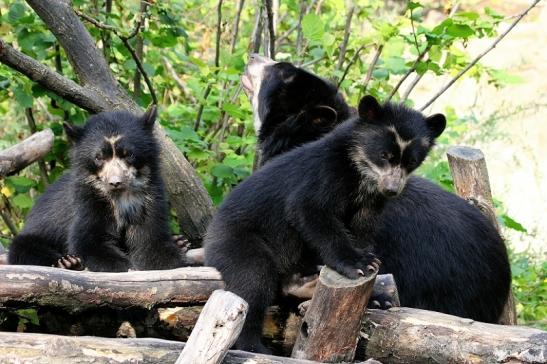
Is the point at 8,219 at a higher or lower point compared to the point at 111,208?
lower

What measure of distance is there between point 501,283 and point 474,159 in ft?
3.55

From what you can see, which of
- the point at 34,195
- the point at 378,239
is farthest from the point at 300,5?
the point at 378,239

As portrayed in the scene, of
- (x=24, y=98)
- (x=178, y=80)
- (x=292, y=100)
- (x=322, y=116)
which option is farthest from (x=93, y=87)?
(x=178, y=80)

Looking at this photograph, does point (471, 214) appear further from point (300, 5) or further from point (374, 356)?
point (300, 5)

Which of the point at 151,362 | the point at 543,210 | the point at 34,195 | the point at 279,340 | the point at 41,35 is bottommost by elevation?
the point at 543,210

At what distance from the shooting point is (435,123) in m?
5.01

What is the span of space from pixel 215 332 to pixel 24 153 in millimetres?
2894

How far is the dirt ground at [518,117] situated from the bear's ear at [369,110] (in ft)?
19.5

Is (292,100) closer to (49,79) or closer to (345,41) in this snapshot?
(345,41)

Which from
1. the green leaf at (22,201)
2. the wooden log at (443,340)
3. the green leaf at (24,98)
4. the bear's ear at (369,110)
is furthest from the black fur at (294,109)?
the wooden log at (443,340)

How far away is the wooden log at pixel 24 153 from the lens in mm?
6047

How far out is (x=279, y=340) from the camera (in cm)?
505

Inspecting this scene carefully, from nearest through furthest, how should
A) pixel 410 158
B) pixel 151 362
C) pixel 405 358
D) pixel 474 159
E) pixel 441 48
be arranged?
pixel 151 362 → pixel 405 358 → pixel 410 158 → pixel 474 159 → pixel 441 48

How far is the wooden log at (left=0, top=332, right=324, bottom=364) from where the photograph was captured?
3.98 meters
